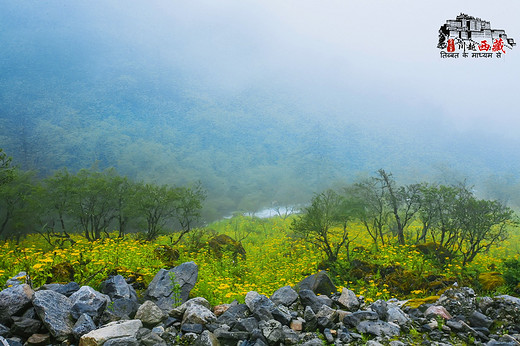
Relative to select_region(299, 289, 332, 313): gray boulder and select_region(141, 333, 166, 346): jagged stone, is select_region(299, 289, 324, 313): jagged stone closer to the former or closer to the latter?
select_region(299, 289, 332, 313): gray boulder

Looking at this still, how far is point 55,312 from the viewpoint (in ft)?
21.2

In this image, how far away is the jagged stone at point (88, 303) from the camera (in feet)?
21.6

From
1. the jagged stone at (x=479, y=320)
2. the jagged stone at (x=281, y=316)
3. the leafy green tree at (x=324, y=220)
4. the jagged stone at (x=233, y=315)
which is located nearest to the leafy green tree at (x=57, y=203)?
the leafy green tree at (x=324, y=220)

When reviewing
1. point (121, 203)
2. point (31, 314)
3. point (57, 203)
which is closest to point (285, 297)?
point (31, 314)

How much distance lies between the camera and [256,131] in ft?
193

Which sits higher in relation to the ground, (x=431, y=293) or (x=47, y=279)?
(x=47, y=279)

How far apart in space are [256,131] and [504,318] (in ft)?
175

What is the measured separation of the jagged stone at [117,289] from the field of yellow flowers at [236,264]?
1096 mm

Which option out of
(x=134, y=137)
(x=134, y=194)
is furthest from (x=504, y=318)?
(x=134, y=137)

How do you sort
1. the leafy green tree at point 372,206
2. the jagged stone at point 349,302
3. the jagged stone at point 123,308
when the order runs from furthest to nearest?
the leafy green tree at point 372,206
the jagged stone at point 349,302
the jagged stone at point 123,308

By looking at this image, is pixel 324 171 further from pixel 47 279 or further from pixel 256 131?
pixel 47 279

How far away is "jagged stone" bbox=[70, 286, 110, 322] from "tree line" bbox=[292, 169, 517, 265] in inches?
411

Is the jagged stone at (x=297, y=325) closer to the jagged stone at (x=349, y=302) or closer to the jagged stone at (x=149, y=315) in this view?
the jagged stone at (x=349, y=302)

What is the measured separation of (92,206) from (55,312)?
606 inches
